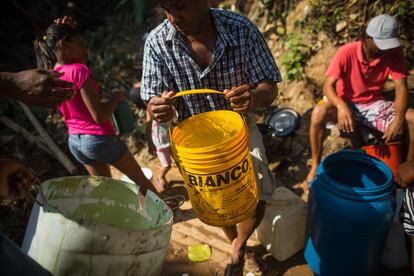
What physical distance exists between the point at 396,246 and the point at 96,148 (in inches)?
99.0

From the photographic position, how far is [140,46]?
588 centimetres

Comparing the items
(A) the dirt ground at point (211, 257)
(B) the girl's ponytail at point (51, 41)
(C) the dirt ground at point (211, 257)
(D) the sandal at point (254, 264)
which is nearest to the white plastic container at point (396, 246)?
(C) the dirt ground at point (211, 257)

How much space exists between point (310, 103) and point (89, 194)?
2996mm

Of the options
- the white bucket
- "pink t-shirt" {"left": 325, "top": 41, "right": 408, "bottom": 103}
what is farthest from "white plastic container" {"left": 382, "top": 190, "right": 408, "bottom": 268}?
the white bucket

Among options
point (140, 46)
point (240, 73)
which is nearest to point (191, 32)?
point (240, 73)

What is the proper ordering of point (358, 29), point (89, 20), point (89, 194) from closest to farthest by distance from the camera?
point (89, 194) → point (358, 29) → point (89, 20)

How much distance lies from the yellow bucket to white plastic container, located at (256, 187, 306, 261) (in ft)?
2.56

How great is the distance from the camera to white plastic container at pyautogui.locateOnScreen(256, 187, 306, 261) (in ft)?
9.11

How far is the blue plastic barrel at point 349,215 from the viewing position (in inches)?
86.3

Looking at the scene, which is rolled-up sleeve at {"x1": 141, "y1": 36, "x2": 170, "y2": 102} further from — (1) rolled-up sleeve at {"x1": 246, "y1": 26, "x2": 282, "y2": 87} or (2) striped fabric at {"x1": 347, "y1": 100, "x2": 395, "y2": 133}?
(2) striped fabric at {"x1": 347, "y1": 100, "x2": 395, "y2": 133}

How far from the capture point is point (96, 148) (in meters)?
2.81

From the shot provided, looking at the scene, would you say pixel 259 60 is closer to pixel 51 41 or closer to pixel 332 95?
pixel 332 95

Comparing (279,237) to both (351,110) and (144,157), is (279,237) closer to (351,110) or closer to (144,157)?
(351,110)

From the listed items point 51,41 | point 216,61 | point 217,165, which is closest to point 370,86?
point 216,61
